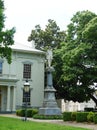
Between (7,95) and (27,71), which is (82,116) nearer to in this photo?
(7,95)

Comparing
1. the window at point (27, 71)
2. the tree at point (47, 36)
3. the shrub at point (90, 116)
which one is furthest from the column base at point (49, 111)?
the tree at point (47, 36)

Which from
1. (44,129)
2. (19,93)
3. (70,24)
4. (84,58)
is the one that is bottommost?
(44,129)

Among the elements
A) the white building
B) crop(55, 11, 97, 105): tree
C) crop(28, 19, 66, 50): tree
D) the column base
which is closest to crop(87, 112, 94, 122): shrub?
the column base

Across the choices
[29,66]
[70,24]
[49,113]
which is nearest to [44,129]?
[49,113]

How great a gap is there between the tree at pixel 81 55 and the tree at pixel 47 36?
45.7 ft

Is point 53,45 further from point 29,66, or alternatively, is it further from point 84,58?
point 84,58

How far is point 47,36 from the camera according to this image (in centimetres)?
5784

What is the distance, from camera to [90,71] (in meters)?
37.9

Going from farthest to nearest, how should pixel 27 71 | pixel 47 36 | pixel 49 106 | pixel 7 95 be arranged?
pixel 47 36 → pixel 27 71 → pixel 7 95 → pixel 49 106

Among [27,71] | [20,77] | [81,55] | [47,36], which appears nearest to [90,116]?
[81,55]

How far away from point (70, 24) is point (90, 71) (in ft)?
23.5

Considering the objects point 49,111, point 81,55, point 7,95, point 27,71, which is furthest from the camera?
point 27,71

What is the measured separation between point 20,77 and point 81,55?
37.2 feet

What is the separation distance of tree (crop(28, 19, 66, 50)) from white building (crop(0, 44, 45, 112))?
910 centimetres
